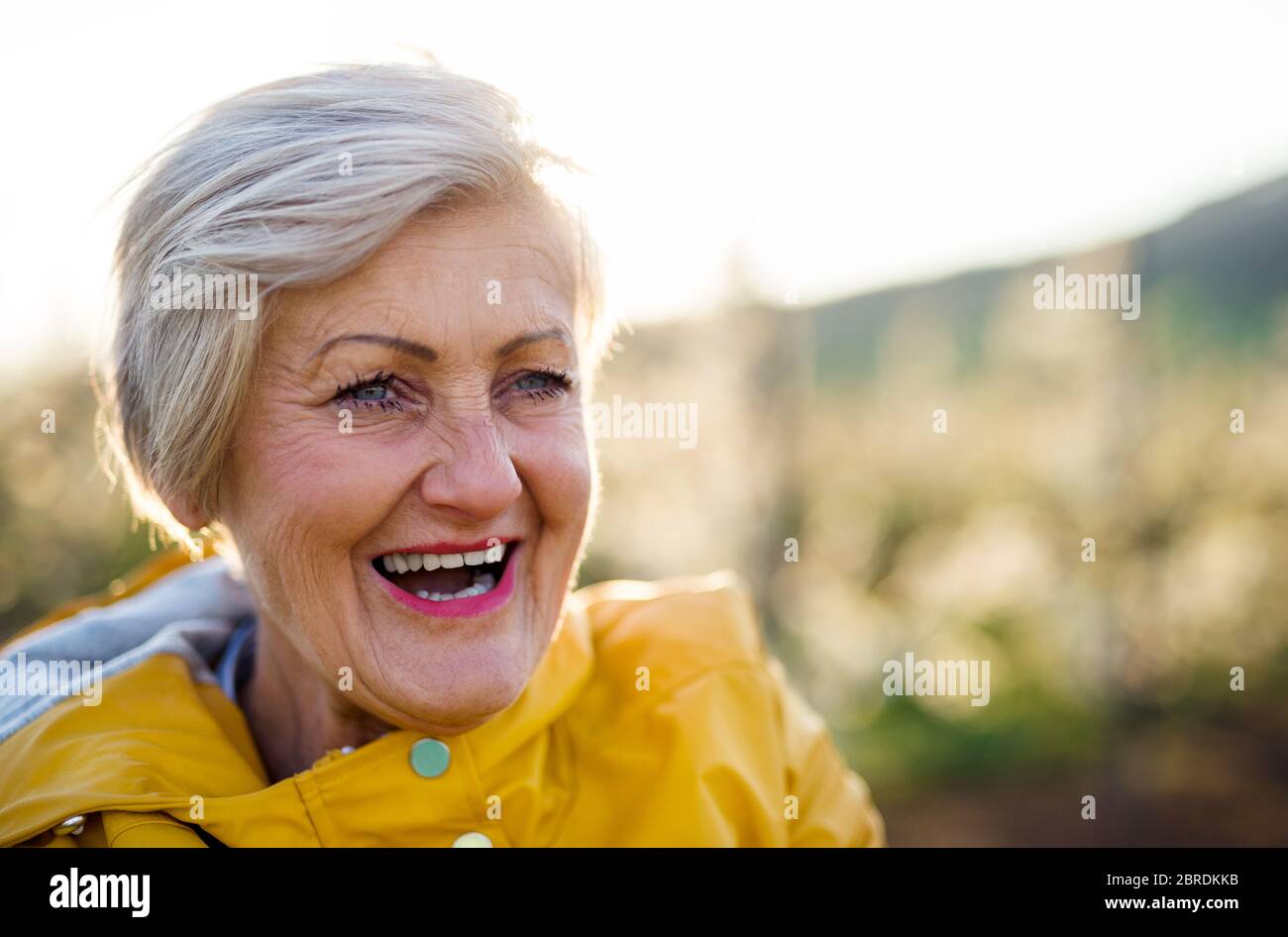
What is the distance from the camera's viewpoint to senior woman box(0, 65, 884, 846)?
1.73m

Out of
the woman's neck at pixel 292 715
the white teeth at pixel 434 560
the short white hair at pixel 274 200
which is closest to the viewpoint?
the short white hair at pixel 274 200

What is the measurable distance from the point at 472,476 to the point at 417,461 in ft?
0.34

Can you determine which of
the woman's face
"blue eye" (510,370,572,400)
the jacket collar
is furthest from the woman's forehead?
the jacket collar

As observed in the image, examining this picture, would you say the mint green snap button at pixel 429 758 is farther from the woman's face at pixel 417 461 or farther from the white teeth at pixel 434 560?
the white teeth at pixel 434 560

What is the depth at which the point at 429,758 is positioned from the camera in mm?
1860

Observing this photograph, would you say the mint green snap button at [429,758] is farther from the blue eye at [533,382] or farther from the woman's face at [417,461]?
the blue eye at [533,382]

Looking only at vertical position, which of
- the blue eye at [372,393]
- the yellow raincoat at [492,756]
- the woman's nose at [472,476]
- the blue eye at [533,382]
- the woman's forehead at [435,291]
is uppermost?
the woman's forehead at [435,291]

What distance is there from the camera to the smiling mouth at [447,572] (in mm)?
1849

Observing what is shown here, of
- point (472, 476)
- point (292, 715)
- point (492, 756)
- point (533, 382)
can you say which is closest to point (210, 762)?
point (292, 715)

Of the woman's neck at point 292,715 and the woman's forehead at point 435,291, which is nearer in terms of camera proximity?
the woman's forehead at point 435,291

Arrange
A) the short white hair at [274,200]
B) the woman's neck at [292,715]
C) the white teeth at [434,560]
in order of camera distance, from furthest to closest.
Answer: the woman's neck at [292,715] → the white teeth at [434,560] → the short white hair at [274,200]

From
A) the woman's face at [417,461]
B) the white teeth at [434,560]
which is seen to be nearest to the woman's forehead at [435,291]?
the woman's face at [417,461]

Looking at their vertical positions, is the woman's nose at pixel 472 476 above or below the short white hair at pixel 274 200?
below

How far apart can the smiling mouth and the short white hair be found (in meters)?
0.40
